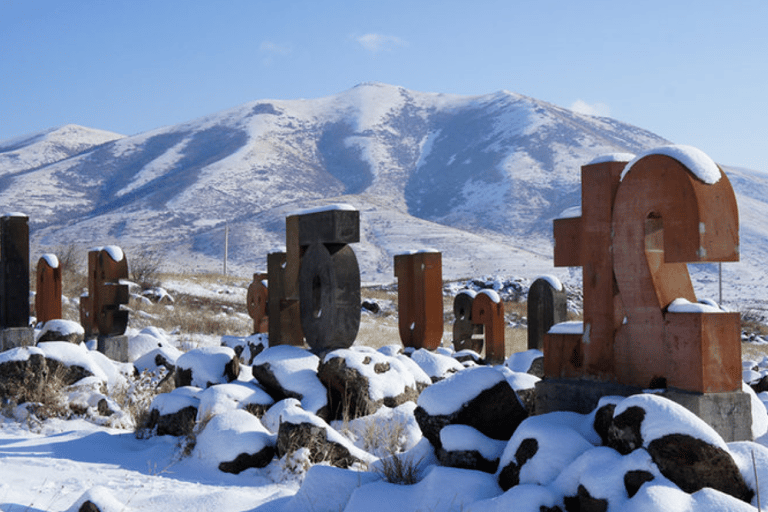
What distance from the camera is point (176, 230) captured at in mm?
81562

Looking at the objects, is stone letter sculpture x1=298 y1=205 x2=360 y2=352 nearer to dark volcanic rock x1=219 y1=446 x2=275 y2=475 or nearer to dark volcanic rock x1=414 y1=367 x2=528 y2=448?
dark volcanic rock x1=219 y1=446 x2=275 y2=475

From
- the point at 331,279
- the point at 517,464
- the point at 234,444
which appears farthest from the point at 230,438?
the point at 517,464

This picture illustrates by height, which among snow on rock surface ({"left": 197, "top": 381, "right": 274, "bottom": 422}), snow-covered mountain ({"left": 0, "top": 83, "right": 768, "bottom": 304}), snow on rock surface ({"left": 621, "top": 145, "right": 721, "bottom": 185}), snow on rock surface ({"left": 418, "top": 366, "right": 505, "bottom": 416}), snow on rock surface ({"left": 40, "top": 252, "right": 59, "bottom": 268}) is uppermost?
snow-covered mountain ({"left": 0, "top": 83, "right": 768, "bottom": 304})

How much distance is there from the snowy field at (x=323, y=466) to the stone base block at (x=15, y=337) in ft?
13.5

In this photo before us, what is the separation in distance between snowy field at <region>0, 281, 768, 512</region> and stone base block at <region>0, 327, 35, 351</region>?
4118mm

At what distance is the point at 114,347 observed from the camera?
13.5 m

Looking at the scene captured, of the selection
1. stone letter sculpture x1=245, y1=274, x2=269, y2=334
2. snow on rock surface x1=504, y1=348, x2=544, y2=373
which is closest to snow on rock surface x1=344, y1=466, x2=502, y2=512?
snow on rock surface x1=504, y1=348, x2=544, y2=373

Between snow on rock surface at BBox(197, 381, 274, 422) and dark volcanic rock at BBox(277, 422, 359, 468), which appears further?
snow on rock surface at BBox(197, 381, 274, 422)

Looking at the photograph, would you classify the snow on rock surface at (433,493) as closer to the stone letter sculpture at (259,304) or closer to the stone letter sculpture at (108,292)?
the stone letter sculpture at (108,292)

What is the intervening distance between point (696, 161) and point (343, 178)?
363 ft

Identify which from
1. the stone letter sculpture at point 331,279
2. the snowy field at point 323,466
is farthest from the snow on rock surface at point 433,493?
the stone letter sculpture at point 331,279

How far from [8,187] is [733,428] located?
10902cm

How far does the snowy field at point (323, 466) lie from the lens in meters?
4.00

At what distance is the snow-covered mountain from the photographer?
239 ft
